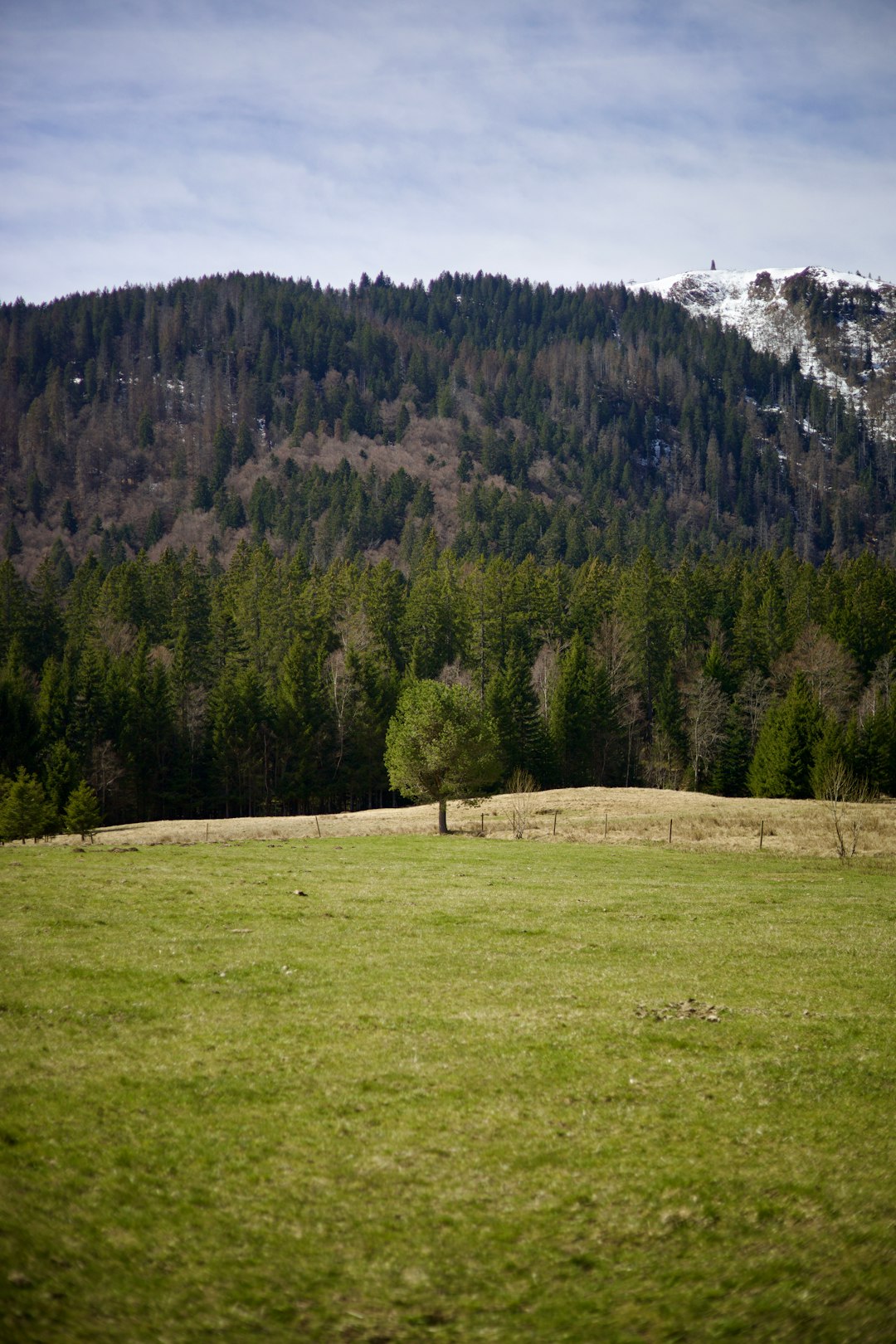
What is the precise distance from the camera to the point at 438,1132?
1103cm

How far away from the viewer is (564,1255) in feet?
28.5

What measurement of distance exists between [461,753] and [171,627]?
75325 millimetres

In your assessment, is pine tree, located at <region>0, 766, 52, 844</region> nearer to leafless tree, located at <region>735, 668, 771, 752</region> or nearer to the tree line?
the tree line

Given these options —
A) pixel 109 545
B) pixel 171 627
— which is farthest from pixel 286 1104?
pixel 109 545

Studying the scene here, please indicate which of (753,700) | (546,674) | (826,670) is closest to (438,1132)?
(753,700)

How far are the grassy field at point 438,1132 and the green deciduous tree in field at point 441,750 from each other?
30904 millimetres

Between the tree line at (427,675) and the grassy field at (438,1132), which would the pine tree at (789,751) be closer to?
the tree line at (427,675)

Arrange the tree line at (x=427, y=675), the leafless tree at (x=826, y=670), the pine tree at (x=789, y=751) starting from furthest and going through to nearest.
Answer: the leafless tree at (x=826, y=670) < the tree line at (x=427, y=675) < the pine tree at (x=789, y=751)

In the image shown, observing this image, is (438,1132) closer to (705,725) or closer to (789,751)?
(789,751)

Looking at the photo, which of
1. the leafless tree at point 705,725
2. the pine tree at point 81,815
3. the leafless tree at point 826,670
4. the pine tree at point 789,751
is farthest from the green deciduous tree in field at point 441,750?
the leafless tree at point 826,670

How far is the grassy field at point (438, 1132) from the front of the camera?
25.7 ft

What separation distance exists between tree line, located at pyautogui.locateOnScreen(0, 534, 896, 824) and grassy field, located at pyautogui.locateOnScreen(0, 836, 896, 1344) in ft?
203

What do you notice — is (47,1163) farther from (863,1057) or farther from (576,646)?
(576,646)

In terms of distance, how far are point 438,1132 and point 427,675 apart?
9667 cm
